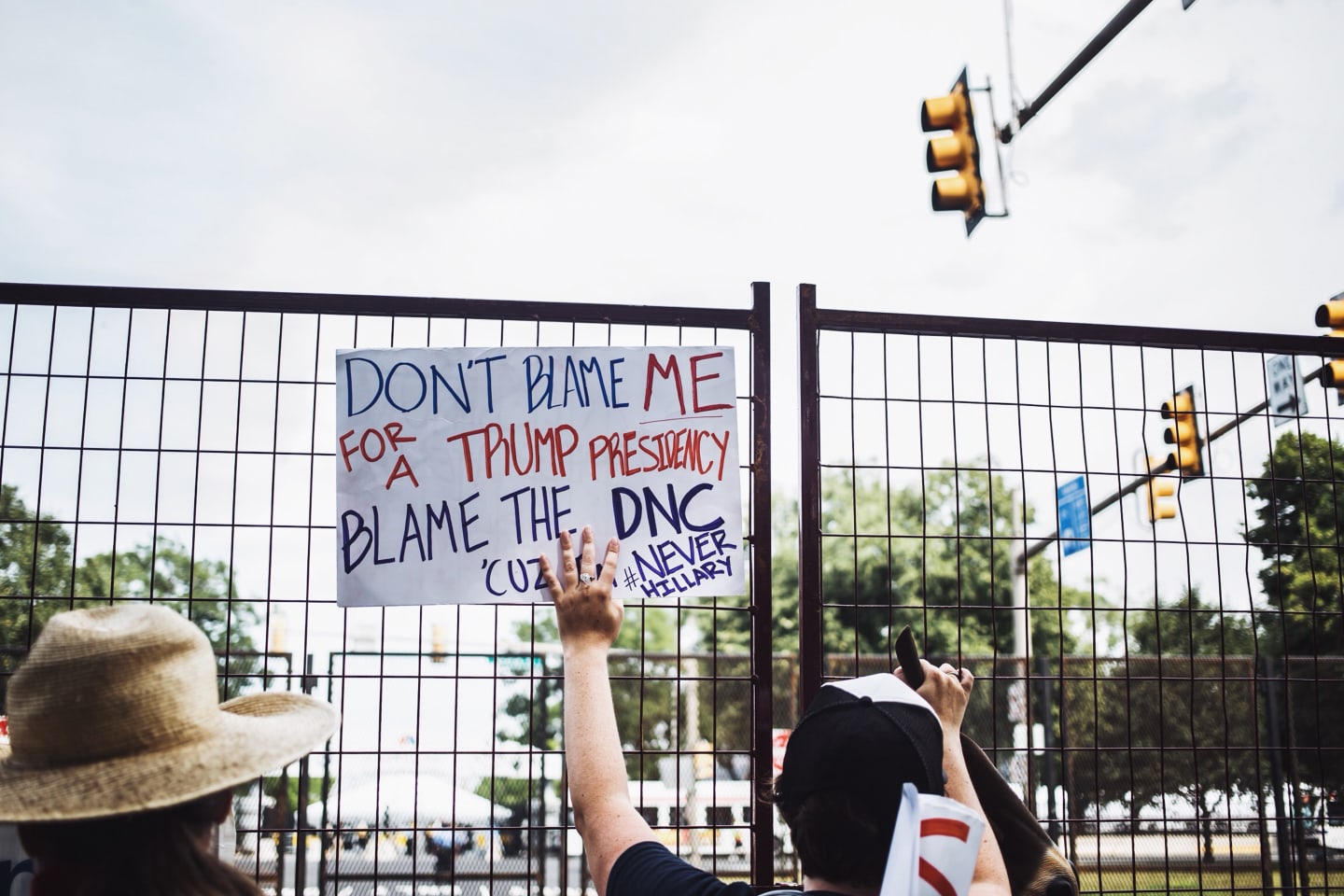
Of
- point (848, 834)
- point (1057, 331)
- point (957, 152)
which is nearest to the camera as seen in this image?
point (848, 834)

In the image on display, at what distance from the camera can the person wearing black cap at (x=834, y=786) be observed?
1.87 meters

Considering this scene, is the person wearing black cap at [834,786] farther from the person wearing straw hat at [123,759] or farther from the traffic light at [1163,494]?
the traffic light at [1163,494]

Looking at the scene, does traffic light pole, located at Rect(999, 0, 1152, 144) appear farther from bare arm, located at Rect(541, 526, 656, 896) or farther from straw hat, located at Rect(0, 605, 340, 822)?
straw hat, located at Rect(0, 605, 340, 822)

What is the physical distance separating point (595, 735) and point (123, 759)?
0.98m

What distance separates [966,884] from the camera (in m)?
1.74

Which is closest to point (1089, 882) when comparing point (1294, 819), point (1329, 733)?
point (1329, 733)

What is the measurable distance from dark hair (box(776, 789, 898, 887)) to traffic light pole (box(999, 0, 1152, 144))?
7.37m

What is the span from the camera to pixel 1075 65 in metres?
8.59

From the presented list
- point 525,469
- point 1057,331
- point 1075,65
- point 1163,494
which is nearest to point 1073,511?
point 1057,331

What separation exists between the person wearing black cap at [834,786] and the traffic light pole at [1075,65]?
6.99 metres

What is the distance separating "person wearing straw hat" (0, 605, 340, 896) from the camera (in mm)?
1589

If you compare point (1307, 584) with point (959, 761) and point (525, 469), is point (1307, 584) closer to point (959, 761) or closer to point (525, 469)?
point (525, 469)

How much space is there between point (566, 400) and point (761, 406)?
0.63 metres

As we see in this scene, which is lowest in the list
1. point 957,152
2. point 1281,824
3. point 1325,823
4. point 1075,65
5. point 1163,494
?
point 1281,824
